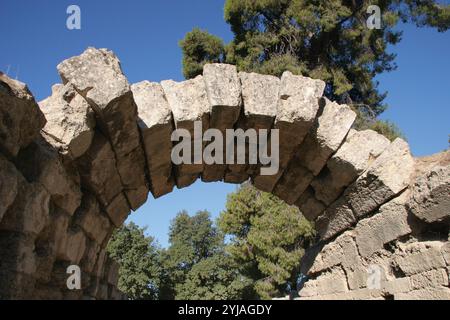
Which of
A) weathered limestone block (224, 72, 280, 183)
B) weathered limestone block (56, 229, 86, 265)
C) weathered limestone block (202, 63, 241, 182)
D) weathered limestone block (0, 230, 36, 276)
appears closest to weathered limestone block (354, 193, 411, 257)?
weathered limestone block (224, 72, 280, 183)

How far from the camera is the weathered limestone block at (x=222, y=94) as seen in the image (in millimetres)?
5148

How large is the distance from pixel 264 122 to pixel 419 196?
1876mm

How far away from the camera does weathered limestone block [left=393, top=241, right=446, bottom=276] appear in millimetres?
4429

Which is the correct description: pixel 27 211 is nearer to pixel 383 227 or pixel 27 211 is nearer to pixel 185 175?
pixel 185 175

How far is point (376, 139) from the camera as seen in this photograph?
5535 millimetres

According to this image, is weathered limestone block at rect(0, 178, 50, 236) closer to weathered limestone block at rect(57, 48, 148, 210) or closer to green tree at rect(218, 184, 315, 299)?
weathered limestone block at rect(57, 48, 148, 210)

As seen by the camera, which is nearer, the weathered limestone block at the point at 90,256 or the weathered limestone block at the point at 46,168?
the weathered limestone block at the point at 46,168

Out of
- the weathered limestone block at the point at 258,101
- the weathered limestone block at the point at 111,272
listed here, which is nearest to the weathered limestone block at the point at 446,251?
the weathered limestone block at the point at 258,101

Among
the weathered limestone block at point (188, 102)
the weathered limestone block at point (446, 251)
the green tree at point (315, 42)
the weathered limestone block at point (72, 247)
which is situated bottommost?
the weathered limestone block at point (446, 251)

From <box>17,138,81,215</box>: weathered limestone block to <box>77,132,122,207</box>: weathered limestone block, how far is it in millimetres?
370

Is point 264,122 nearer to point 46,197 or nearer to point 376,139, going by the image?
point 376,139

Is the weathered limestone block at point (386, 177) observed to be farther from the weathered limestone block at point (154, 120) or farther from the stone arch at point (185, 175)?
the weathered limestone block at point (154, 120)

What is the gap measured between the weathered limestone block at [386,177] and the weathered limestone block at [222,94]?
1704 mm
